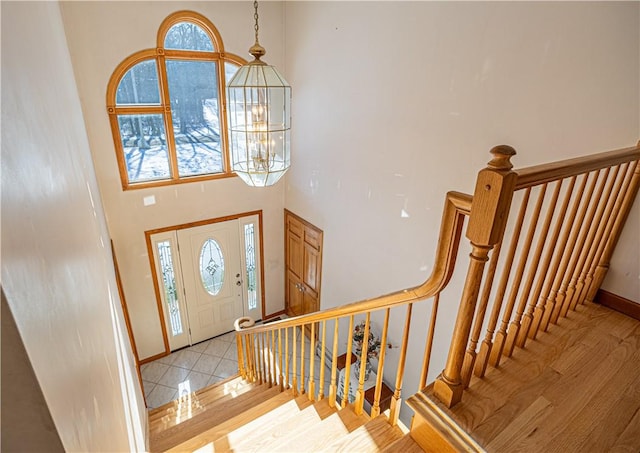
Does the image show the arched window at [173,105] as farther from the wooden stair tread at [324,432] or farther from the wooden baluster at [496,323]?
the wooden baluster at [496,323]

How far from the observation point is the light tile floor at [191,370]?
4828 millimetres

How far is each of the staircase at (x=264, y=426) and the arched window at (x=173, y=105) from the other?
8.86 feet

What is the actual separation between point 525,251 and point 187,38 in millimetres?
4432

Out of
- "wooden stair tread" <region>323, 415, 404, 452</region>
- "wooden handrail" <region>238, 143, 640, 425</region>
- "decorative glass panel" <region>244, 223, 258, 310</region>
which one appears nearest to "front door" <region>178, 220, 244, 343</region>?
"decorative glass panel" <region>244, 223, 258, 310</region>

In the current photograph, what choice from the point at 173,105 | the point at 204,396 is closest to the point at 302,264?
the point at 204,396

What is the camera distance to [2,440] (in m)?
0.50

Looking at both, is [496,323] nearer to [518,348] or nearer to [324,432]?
[518,348]

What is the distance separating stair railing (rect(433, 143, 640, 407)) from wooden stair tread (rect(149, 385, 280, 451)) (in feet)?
8.90

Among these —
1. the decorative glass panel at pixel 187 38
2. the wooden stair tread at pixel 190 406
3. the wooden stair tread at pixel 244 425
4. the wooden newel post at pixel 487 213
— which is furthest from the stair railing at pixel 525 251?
the decorative glass panel at pixel 187 38

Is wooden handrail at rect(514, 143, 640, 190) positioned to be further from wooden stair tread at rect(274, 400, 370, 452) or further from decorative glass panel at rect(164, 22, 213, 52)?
decorative glass panel at rect(164, 22, 213, 52)

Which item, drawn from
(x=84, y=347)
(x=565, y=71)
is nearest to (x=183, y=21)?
(x=565, y=71)

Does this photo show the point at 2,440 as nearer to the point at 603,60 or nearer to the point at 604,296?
the point at 604,296

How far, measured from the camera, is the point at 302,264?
554 centimetres

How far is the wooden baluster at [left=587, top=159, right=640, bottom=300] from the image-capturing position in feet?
6.15
